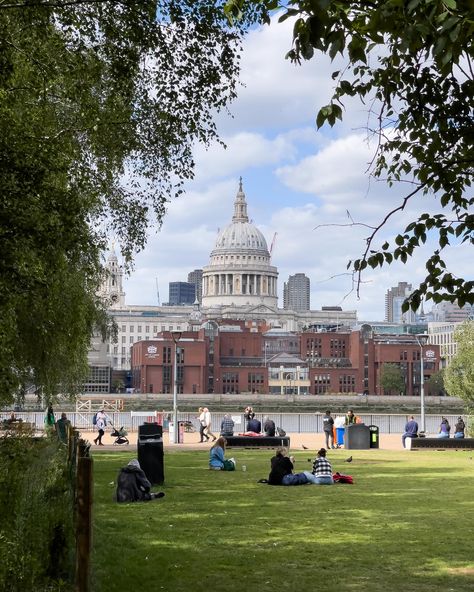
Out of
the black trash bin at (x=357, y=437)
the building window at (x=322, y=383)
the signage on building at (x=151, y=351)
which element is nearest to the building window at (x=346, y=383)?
the building window at (x=322, y=383)

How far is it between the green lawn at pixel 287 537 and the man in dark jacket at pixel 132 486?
36 centimetres

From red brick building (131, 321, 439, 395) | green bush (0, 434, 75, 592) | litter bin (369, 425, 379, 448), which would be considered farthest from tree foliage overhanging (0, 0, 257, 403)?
red brick building (131, 321, 439, 395)

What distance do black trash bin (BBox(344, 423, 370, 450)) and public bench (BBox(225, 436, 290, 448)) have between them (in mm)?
3473

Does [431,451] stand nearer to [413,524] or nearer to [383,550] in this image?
[413,524]

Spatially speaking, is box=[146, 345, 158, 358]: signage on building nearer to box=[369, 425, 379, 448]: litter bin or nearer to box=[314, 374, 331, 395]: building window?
box=[314, 374, 331, 395]: building window

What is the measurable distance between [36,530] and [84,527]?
157 cm

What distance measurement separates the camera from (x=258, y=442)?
3484 centimetres

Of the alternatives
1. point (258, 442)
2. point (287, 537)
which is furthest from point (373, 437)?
point (287, 537)

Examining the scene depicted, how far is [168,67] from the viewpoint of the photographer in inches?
590

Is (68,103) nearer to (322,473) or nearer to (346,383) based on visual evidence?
(322,473)

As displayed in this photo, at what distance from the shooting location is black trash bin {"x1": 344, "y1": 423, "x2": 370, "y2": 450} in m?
37.2

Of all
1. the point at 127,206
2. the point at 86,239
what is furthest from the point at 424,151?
the point at 127,206

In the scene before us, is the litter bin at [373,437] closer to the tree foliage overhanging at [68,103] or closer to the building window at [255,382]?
the tree foliage overhanging at [68,103]

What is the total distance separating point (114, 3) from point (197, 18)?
1.53m
